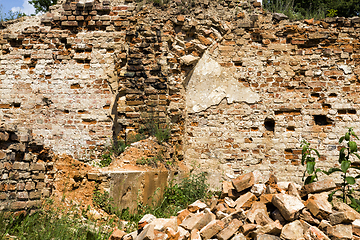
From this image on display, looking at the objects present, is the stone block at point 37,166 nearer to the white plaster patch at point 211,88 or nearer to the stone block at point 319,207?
the white plaster patch at point 211,88

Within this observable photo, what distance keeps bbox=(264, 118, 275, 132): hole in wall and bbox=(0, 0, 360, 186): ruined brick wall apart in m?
0.02

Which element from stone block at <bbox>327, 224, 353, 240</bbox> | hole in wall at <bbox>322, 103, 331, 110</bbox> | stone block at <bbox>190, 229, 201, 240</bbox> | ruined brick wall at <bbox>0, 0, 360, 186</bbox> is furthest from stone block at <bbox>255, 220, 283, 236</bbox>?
hole in wall at <bbox>322, 103, 331, 110</bbox>

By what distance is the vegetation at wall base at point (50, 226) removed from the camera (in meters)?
3.03

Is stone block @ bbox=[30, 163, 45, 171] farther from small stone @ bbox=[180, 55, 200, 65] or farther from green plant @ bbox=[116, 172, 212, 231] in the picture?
small stone @ bbox=[180, 55, 200, 65]

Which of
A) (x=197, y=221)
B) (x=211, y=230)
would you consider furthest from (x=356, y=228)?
(x=197, y=221)

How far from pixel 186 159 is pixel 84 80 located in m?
2.56

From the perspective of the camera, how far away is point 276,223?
118 inches

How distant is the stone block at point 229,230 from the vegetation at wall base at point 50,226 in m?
1.34

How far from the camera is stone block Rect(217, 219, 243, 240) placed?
2929 millimetres

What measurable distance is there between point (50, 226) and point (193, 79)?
12.1 feet

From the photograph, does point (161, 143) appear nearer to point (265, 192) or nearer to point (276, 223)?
point (265, 192)

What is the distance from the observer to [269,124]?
18.6 feet

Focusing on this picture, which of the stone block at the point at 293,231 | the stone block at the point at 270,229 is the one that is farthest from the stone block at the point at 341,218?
the stone block at the point at 270,229

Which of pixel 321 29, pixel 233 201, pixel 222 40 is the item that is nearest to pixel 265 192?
pixel 233 201
